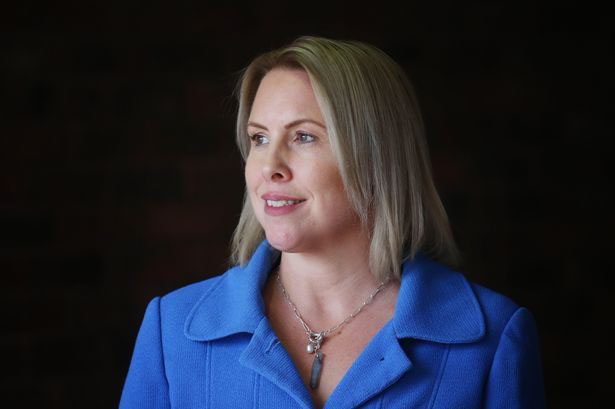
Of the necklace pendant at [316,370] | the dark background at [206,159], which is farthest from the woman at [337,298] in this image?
the dark background at [206,159]

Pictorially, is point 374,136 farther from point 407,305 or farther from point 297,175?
point 407,305

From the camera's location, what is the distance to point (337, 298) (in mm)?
1826

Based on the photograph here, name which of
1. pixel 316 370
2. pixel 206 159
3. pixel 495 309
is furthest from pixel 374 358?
pixel 206 159

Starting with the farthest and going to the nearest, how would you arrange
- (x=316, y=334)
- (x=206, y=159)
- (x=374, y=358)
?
(x=206, y=159), (x=316, y=334), (x=374, y=358)

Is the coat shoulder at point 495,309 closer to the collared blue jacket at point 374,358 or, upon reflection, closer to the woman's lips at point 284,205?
the collared blue jacket at point 374,358

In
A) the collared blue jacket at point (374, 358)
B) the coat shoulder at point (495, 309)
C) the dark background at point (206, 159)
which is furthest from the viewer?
the dark background at point (206, 159)

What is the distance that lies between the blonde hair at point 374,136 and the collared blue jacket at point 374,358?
0.12m

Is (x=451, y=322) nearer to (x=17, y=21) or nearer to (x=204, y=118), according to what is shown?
(x=204, y=118)

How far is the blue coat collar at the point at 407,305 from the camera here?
68.0 inches

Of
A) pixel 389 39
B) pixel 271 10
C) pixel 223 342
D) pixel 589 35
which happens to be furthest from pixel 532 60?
pixel 223 342

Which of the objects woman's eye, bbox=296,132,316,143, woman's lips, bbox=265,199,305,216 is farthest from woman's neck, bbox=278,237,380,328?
woman's eye, bbox=296,132,316,143

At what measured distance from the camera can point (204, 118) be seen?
3207 millimetres

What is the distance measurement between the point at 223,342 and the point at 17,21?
1.82 m

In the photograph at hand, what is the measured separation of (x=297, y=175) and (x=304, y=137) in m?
0.09
